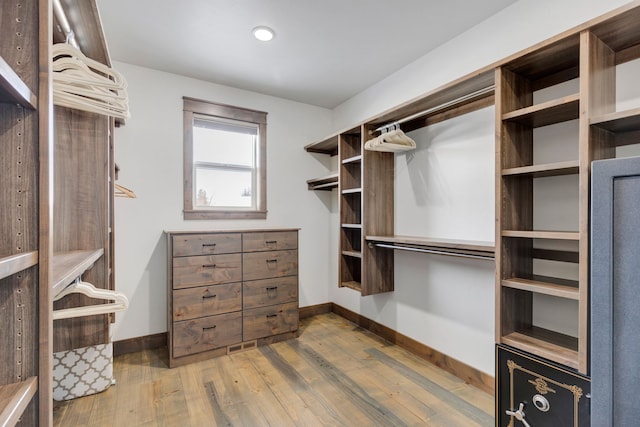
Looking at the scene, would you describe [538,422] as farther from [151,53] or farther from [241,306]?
[151,53]

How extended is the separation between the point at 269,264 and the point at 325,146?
153 centimetres

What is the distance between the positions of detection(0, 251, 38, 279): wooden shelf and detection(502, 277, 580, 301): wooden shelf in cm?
190

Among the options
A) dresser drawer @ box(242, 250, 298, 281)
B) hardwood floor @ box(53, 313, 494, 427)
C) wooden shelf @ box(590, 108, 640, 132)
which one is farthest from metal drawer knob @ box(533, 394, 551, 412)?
dresser drawer @ box(242, 250, 298, 281)

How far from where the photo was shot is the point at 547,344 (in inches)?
60.3

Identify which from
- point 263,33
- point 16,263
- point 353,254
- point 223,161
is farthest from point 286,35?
point 16,263

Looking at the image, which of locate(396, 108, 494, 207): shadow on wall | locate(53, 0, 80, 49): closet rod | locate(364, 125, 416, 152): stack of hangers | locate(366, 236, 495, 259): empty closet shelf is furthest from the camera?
locate(364, 125, 416, 152): stack of hangers

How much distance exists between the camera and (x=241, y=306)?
2809mm

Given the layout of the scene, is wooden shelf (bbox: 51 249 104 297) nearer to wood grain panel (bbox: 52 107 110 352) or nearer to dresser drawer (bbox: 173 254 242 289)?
wood grain panel (bbox: 52 107 110 352)

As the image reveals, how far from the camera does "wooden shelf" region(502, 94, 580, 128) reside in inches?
56.3

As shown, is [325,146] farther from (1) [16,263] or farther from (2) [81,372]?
(1) [16,263]

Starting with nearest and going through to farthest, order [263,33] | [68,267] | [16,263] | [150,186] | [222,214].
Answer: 1. [16,263]
2. [68,267]
3. [263,33]
4. [150,186]
5. [222,214]

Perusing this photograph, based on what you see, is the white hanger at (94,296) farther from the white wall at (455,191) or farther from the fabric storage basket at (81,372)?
the white wall at (455,191)

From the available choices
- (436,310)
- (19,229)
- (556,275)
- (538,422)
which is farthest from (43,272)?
(436,310)

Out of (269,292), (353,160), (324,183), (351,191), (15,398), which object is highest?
(353,160)
